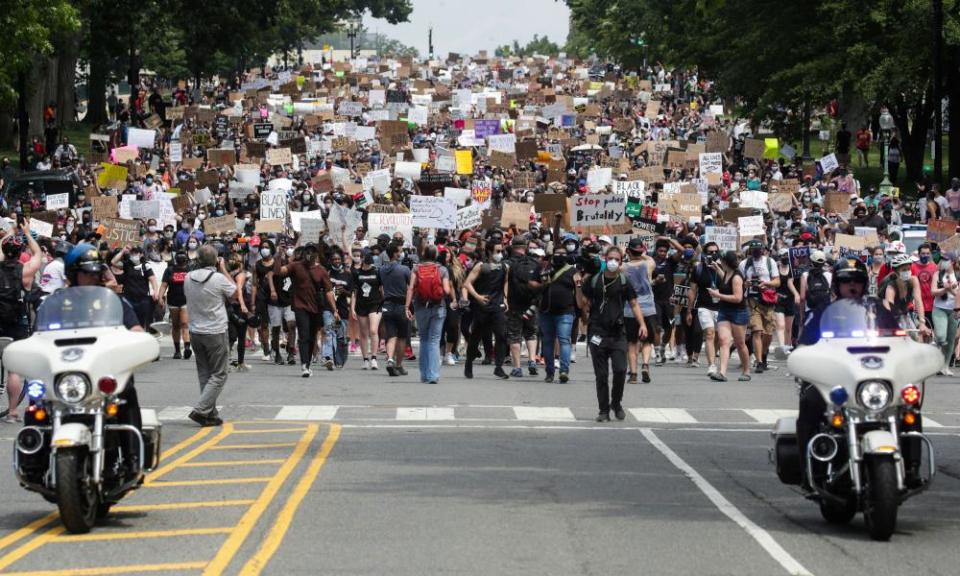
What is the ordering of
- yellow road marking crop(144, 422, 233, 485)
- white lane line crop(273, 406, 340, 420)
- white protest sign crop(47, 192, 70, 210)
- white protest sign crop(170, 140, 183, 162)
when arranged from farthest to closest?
1. white protest sign crop(170, 140, 183, 162)
2. white protest sign crop(47, 192, 70, 210)
3. white lane line crop(273, 406, 340, 420)
4. yellow road marking crop(144, 422, 233, 485)

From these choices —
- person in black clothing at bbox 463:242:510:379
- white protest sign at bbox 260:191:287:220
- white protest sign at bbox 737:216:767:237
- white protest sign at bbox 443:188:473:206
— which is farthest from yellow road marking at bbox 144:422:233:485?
white protest sign at bbox 443:188:473:206

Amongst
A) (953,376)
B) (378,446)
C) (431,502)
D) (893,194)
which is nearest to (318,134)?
(893,194)

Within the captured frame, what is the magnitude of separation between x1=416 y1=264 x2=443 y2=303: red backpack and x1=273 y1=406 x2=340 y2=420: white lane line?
3.24m

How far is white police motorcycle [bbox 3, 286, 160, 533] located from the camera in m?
11.0

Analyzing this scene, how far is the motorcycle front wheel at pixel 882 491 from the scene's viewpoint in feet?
35.0

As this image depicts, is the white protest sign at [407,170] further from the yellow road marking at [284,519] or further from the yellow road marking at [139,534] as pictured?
the yellow road marking at [139,534]

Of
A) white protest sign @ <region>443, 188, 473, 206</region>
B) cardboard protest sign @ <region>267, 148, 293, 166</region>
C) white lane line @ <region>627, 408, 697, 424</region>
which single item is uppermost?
cardboard protest sign @ <region>267, 148, 293, 166</region>

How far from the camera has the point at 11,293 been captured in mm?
18797

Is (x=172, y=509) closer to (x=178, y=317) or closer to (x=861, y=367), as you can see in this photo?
(x=861, y=367)

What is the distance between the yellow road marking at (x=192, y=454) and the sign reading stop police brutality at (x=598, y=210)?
16.9 m

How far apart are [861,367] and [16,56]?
35303 millimetres

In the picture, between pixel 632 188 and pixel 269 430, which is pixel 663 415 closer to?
pixel 269 430

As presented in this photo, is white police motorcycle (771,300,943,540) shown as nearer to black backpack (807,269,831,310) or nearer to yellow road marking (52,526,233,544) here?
yellow road marking (52,526,233,544)

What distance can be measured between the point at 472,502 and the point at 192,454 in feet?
11.8
